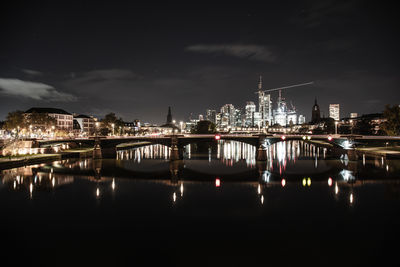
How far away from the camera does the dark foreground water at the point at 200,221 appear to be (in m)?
18.2

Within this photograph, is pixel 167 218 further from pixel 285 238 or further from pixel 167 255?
pixel 285 238

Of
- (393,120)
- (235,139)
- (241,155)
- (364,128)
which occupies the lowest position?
(241,155)

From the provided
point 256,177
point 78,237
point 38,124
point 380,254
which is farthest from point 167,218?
point 38,124

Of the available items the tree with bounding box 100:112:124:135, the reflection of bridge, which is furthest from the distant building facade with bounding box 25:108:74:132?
the reflection of bridge

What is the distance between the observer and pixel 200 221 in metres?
25.1

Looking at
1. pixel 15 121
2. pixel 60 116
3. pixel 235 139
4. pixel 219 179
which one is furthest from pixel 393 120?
pixel 60 116

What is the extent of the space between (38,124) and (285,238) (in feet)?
405

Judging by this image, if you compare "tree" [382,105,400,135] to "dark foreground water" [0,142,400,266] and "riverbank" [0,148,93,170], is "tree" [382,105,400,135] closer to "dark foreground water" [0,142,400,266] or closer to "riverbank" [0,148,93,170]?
"dark foreground water" [0,142,400,266]

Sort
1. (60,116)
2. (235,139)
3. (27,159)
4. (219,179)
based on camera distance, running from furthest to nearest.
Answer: (60,116)
(235,139)
(27,159)
(219,179)

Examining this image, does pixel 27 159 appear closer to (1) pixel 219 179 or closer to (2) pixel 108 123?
(1) pixel 219 179

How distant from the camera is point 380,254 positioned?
60.2 feet

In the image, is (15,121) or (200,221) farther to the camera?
(15,121)

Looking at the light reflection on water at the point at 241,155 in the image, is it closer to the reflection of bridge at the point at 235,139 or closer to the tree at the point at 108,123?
the reflection of bridge at the point at 235,139

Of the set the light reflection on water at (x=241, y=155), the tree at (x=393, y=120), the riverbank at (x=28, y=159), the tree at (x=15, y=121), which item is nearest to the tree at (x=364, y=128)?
the tree at (x=393, y=120)
